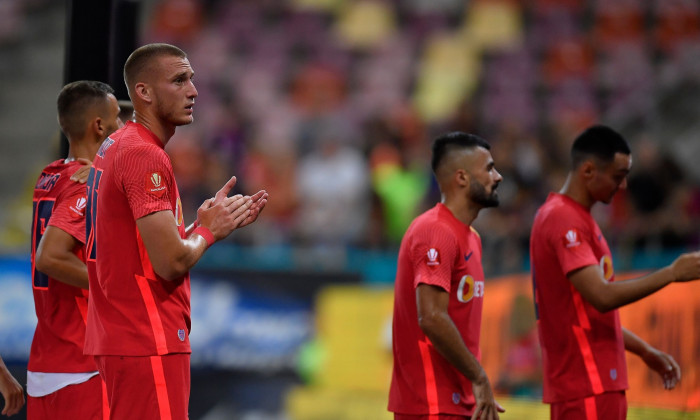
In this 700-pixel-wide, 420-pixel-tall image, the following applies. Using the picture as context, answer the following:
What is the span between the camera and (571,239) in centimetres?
569

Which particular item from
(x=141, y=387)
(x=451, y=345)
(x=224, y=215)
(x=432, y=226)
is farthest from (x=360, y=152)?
(x=141, y=387)

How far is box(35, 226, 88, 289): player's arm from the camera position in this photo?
16.7ft

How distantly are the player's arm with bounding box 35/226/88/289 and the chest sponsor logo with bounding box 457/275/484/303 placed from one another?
1978 mm

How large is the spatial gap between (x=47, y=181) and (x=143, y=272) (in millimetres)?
1446

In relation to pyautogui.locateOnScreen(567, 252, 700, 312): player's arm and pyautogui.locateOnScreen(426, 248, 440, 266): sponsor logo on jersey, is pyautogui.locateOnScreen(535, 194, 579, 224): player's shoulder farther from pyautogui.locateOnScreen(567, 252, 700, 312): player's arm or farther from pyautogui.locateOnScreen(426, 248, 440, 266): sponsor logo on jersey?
pyautogui.locateOnScreen(426, 248, 440, 266): sponsor logo on jersey

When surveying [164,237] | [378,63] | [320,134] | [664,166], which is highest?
[378,63]

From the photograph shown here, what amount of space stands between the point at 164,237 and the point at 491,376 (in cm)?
542

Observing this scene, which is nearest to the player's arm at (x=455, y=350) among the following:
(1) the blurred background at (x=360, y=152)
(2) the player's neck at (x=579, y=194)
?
(2) the player's neck at (x=579, y=194)

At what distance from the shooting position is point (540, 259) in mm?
5898

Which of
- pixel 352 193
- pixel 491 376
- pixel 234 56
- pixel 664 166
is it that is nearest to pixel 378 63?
pixel 234 56

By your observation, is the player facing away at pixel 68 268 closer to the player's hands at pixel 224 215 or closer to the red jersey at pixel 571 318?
the player's hands at pixel 224 215

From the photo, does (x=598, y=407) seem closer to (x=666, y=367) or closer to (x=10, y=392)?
(x=666, y=367)

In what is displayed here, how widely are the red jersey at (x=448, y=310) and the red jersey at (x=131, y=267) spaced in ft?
4.93

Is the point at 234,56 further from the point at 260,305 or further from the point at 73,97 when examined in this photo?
the point at 73,97
